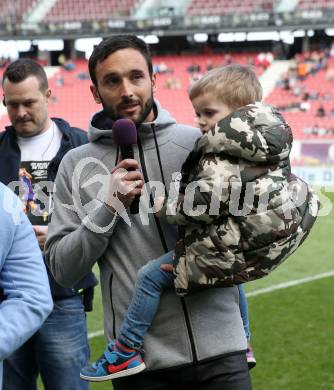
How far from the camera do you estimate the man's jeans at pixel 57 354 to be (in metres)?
3.29

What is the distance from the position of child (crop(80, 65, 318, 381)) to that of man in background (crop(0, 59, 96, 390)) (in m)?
0.98

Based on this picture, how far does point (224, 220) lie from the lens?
2266 millimetres

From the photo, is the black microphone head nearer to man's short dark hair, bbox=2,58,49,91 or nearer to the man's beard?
the man's beard

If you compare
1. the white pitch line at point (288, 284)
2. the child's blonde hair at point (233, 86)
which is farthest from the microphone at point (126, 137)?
the white pitch line at point (288, 284)

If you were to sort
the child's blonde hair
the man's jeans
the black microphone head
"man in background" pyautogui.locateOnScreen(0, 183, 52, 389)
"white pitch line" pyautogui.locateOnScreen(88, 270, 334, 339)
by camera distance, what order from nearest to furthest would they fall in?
"man in background" pyautogui.locateOnScreen(0, 183, 52, 389)
the black microphone head
the child's blonde hair
the man's jeans
"white pitch line" pyautogui.locateOnScreen(88, 270, 334, 339)

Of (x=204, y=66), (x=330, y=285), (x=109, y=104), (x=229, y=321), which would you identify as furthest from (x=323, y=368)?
(x=204, y=66)

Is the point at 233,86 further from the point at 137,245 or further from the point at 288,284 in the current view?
the point at 288,284

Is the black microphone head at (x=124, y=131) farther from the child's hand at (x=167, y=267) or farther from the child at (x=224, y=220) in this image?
the child's hand at (x=167, y=267)

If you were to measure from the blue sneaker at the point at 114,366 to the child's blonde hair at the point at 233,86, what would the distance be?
90cm

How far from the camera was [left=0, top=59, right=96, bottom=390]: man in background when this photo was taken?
10.8 ft

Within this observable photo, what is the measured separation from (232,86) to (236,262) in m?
0.61

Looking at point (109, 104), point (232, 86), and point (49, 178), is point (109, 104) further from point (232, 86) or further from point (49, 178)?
point (49, 178)

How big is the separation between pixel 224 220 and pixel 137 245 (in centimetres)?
30

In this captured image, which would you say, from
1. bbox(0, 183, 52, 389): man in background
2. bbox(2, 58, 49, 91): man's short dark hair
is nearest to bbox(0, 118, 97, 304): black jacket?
bbox(2, 58, 49, 91): man's short dark hair
